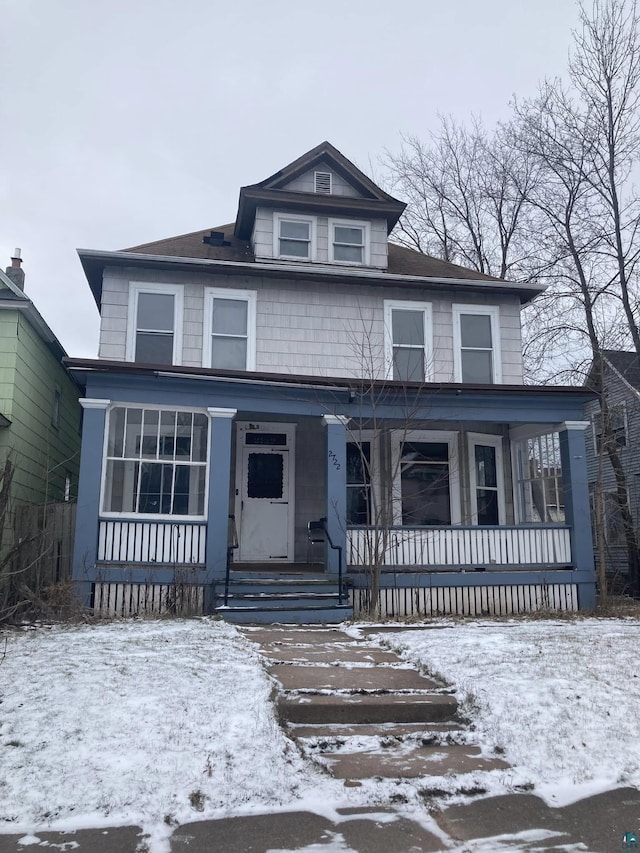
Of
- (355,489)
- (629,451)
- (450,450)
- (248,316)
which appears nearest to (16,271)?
(248,316)

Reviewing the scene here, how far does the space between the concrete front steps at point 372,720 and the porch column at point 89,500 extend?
149 inches

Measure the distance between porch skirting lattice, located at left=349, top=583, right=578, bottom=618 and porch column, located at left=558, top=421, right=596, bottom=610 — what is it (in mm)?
265

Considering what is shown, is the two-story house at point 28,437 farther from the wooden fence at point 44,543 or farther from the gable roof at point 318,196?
the gable roof at point 318,196

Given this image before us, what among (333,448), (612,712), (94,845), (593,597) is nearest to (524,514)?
(593,597)

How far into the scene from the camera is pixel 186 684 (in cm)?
559

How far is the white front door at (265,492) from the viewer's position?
482 inches

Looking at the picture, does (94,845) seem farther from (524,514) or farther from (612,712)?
(524,514)

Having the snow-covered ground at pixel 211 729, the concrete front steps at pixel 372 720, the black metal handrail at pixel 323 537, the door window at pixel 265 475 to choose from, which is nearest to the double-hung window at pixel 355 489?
the black metal handrail at pixel 323 537

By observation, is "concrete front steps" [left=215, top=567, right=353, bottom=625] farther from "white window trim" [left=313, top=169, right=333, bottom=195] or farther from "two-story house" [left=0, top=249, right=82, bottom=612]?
"white window trim" [left=313, top=169, right=333, bottom=195]

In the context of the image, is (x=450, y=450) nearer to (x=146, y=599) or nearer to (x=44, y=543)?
(x=146, y=599)

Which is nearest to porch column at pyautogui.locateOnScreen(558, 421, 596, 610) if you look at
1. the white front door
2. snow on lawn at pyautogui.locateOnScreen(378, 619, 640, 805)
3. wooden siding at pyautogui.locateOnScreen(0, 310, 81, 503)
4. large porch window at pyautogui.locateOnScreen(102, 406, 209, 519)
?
snow on lawn at pyautogui.locateOnScreen(378, 619, 640, 805)

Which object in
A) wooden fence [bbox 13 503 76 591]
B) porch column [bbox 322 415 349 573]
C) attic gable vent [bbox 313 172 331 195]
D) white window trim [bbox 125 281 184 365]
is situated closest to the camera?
wooden fence [bbox 13 503 76 591]

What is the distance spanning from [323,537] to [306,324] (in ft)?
12.9

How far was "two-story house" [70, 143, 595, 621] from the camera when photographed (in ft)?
33.3
